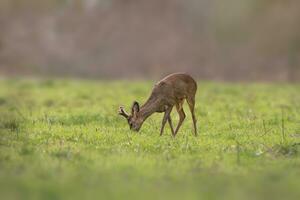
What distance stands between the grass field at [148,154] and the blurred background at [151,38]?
757 inches

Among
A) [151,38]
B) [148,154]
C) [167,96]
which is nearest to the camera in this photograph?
[148,154]

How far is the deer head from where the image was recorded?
49.6ft

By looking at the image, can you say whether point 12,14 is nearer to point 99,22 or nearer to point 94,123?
point 99,22

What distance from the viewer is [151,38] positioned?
43.5 m

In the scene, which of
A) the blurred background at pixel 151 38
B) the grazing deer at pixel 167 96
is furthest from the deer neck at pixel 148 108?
the blurred background at pixel 151 38

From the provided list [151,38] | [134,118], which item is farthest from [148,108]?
[151,38]

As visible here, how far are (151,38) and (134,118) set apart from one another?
28566 mm

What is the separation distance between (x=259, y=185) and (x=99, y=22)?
1443 inches

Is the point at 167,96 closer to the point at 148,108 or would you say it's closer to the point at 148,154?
the point at 148,108

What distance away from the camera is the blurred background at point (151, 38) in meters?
40.0

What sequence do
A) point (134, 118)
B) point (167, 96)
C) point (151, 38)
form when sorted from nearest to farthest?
point (134, 118) → point (167, 96) → point (151, 38)

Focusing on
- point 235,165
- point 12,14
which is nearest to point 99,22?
point 12,14

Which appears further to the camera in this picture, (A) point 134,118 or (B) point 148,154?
(A) point 134,118

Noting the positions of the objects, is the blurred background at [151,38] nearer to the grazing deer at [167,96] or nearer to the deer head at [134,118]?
the grazing deer at [167,96]
